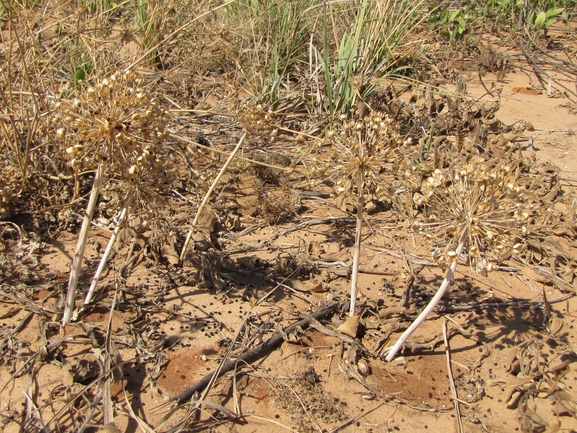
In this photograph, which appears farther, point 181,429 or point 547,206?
point 547,206

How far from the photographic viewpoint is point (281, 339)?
2.90 m

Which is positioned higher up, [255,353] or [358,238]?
[358,238]

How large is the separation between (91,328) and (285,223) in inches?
61.7

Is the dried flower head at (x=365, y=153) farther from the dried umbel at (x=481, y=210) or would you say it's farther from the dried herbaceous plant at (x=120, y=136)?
the dried herbaceous plant at (x=120, y=136)

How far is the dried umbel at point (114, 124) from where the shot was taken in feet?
7.42

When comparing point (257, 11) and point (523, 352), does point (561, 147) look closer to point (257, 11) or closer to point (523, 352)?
point (523, 352)

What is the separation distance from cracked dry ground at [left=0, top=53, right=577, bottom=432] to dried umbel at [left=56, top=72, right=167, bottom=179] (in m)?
0.72

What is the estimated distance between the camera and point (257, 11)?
19.7ft

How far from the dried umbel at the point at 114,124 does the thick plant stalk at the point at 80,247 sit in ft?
0.32

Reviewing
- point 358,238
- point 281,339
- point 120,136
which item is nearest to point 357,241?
point 358,238

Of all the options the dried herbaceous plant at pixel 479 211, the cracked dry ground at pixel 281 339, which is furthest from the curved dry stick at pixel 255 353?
the dried herbaceous plant at pixel 479 211

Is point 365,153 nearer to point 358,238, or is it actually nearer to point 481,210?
point 358,238

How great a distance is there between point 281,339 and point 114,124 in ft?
4.39

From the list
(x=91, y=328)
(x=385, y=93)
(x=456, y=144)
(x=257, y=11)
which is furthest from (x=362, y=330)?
(x=257, y=11)
